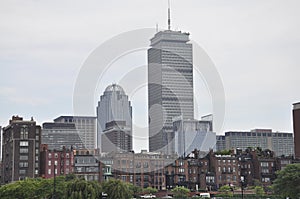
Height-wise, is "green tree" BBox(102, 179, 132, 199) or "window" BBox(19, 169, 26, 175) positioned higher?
"window" BBox(19, 169, 26, 175)

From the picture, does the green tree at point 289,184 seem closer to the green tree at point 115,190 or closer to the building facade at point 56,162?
the green tree at point 115,190

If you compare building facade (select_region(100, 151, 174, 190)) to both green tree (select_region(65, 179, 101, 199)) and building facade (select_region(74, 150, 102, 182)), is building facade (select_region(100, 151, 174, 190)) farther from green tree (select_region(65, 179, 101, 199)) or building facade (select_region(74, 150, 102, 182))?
green tree (select_region(65, 179, 101, 199))

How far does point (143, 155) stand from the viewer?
520ft

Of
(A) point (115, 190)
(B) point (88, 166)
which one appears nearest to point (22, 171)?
(B) point (88, 166)

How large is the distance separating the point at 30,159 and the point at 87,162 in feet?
47.0

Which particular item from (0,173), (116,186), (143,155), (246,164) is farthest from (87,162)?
(116,186)

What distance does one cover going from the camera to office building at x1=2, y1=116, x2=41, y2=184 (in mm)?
140250

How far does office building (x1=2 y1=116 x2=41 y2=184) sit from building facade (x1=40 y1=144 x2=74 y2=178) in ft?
5.48

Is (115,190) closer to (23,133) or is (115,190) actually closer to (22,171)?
(22,171)

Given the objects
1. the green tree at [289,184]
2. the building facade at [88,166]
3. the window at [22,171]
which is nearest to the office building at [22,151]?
the window at [22,171]

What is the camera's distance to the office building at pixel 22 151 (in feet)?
460

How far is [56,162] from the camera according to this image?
472ft

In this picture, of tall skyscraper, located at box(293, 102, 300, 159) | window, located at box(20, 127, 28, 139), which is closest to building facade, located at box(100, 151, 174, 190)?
window, located at box(20, 127, 28, 139)

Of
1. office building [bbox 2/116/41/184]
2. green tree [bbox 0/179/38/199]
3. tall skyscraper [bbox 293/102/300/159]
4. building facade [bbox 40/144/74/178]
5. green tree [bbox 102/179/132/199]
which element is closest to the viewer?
green tree [bbox 102/179/132/199]
